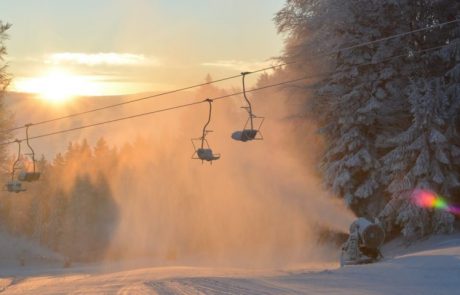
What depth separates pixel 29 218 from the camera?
6944 cm

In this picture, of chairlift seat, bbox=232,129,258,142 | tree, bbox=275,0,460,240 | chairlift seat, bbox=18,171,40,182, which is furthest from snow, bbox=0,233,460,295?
tree, bbox=275,0,460,240

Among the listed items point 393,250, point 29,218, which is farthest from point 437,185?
point 29,218

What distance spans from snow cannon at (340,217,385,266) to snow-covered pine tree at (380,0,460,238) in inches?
168

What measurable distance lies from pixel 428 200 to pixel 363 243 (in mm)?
5474

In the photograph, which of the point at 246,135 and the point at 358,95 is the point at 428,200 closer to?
the point at 358,95

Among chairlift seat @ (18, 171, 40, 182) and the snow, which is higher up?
chairlift seat @ (18, 171, 40, 182)

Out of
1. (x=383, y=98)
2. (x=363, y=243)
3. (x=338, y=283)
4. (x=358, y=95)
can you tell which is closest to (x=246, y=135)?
(x=338, y=283)

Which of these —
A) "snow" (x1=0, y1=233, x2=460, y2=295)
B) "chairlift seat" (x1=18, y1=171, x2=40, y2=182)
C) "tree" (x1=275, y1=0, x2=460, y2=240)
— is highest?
"tree" (x1=275, y1=0, x2=460, y2=240)

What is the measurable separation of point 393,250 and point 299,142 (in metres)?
9.94

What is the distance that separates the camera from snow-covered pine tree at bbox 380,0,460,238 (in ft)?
87.4

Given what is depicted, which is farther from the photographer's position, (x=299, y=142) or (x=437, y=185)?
(x=299, y=142)

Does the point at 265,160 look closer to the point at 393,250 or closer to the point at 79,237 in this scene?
the point at 393,250

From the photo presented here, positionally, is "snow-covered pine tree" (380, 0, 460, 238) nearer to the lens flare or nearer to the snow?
the lens flare

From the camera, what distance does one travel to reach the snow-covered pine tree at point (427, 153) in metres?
26.6
